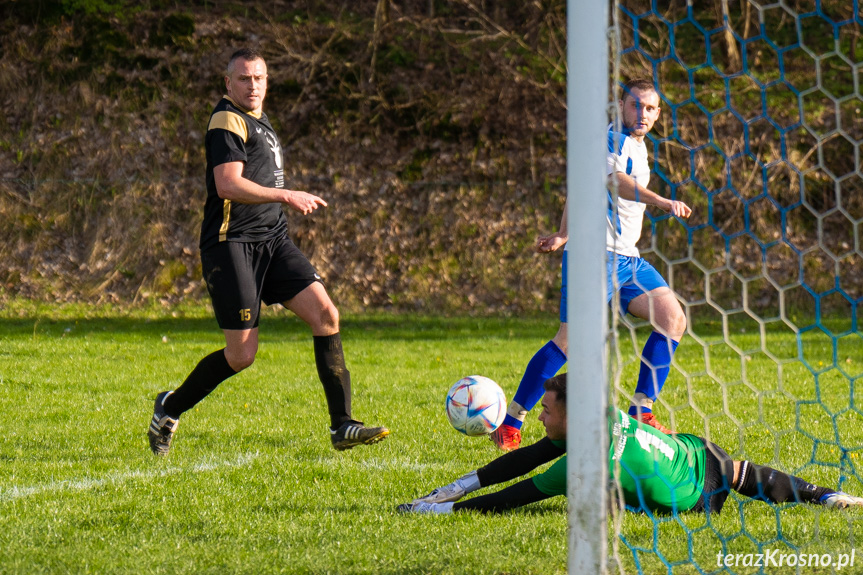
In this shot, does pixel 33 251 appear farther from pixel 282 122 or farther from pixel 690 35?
pixel 690 35

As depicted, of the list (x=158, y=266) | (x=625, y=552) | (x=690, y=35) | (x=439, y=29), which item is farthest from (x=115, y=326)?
(x=690, y=35)

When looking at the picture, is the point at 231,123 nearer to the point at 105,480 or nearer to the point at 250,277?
the point at 250,277

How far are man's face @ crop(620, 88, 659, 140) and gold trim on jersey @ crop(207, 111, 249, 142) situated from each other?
6.29 feet

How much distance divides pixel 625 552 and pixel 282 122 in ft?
42.3

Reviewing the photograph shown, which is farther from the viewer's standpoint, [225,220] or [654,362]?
[654,362]

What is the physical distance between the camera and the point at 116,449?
5.09 meters

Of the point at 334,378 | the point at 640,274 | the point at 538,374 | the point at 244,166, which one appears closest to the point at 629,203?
the point at 640,274

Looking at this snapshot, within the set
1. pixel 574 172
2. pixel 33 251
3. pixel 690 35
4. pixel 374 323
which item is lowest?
pixel 374 323

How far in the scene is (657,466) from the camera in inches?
142

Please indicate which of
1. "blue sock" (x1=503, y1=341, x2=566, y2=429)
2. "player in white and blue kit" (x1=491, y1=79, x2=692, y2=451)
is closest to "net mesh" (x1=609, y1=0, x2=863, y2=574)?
"player in white and blue kit" (x1=491, y1=79, x2=692, y2=451)

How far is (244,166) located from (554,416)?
2.12 metres

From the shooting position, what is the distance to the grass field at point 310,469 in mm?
3281

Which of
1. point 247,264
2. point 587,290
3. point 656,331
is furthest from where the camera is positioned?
point 656,331

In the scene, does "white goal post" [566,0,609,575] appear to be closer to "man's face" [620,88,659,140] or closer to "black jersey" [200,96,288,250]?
"man's face" [620,88,659,140]
